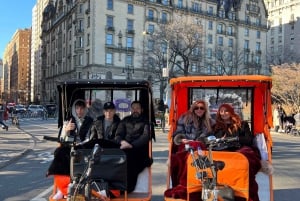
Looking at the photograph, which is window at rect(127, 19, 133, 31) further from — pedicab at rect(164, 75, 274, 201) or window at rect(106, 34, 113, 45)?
pedicab at rect(164, 75, 274, 201)

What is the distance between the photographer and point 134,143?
6898mm

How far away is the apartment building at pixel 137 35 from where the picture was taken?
2950 inches

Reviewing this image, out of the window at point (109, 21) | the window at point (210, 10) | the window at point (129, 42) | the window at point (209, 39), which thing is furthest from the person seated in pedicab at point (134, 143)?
the window at point (210, 10)

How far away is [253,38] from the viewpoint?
325 ft

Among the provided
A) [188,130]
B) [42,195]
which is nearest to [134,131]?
[188,130]

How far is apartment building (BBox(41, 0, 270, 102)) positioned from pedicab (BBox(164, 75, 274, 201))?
5401cm

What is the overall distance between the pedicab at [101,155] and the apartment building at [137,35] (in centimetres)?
5381

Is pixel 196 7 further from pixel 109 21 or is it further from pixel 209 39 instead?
pixel 109 21

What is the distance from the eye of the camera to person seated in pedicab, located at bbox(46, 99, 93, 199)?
21.0ft

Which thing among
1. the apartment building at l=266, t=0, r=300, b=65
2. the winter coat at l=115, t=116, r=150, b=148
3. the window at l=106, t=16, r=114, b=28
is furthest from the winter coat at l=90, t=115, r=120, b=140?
the apartment building at l=266, t=0, r=300, b=65

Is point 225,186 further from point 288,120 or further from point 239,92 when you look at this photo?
point 288,120

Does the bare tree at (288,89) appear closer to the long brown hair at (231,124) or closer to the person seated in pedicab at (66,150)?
the long brown hair at (231,124)

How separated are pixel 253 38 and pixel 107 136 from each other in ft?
316

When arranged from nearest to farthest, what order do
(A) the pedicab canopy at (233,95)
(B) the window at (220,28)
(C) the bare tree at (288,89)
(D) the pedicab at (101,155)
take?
(D) the pedicab at (101,155) → (A) the pedicab canopy at (233,95) → (C) the bare tree at (288,89) → (B) the window at (220,28)
